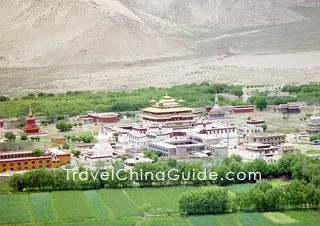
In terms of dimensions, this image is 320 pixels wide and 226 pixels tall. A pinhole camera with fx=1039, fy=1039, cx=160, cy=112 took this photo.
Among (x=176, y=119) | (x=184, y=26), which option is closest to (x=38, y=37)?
(x=184, y=26)

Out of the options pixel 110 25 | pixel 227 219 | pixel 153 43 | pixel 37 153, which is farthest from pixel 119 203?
pixel 153 43

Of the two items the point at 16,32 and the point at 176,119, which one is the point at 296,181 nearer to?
the point at 176,119

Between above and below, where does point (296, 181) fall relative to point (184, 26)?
below

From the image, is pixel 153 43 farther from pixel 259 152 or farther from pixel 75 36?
pixel 259 152

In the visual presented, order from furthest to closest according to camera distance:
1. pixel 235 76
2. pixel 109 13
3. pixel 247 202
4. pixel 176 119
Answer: pixel 109 13, pixel 235 76, pixel 176 119, pixel 247 202

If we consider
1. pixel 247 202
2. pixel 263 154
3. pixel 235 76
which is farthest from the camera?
pixel 235 76

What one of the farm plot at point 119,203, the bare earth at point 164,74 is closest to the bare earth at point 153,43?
the bare earth at point 164,74
